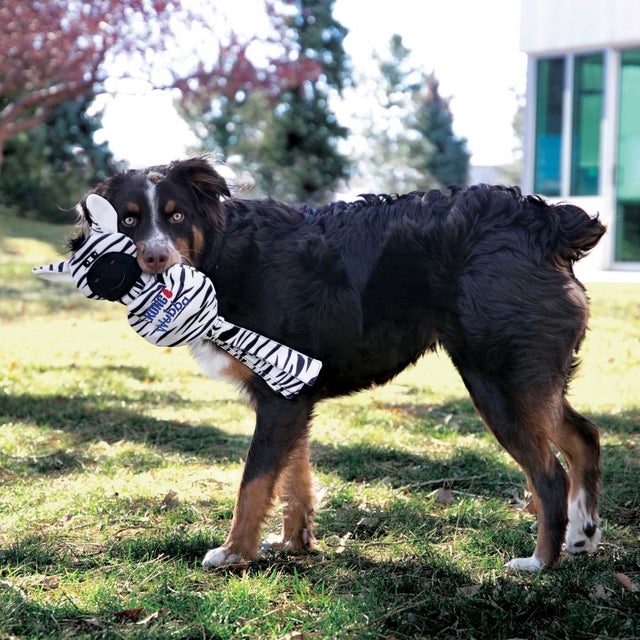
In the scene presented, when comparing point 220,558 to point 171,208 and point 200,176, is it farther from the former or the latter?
point 200,176

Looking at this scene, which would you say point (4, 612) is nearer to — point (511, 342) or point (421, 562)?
point (421, 562)

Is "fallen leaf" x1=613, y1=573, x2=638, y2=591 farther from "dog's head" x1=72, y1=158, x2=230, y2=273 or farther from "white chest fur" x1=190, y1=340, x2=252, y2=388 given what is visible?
"dog's head" x1=72, y1=158, x2=230, y2=273

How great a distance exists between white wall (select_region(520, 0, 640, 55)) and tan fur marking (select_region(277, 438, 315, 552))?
1754cm

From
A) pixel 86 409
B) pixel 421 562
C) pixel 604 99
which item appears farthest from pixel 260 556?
pixel 604 99

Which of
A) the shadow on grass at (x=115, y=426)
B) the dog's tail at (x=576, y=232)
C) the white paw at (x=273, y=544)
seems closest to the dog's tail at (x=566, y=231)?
the dog's tail at (x=576, y=232)

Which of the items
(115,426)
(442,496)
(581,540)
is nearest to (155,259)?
(442,496)

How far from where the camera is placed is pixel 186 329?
12.7 ft

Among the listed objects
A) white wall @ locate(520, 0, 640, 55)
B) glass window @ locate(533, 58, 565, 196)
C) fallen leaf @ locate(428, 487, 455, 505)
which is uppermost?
white wall @ locate(520, 0, 640, 55)

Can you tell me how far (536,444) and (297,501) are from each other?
1.19 m

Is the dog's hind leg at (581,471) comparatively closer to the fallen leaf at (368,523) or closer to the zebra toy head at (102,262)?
the fallen leaf at (368,523)

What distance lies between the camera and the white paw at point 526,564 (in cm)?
362

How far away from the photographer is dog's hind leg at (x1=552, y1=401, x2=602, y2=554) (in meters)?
3.90

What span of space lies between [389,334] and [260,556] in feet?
3.97

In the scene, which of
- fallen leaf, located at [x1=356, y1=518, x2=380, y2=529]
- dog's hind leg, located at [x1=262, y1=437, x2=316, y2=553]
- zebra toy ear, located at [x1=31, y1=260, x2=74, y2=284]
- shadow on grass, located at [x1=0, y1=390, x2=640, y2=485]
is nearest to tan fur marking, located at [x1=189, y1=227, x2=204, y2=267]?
zebra toy ear, located at [x1=31, y1=260, x2=74, y2=284]
